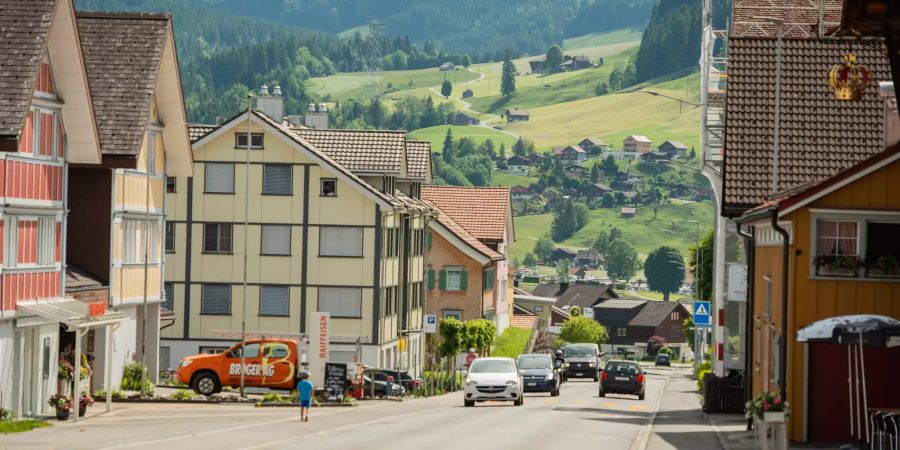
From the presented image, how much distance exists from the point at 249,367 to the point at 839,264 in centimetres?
2031

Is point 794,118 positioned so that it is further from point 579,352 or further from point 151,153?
point 579,352

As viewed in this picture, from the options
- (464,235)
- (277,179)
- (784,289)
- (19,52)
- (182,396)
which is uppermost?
(19,52)

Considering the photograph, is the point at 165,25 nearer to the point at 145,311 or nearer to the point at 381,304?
the point at 145,311

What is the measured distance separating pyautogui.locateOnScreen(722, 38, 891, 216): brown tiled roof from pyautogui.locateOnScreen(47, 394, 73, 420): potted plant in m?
15.5

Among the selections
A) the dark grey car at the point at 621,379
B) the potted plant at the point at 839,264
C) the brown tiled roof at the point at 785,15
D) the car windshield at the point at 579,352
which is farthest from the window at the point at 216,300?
the potted plant at the point at 839,264

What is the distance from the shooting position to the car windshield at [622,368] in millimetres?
55281

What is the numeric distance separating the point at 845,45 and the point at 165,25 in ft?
59.4

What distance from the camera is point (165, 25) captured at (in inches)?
1772

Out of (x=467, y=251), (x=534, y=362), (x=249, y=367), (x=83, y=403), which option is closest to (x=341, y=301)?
(x=534, y=362)

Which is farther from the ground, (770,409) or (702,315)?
(702,315)

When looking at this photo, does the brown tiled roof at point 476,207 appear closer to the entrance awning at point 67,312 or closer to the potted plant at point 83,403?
the entrance awning at point 67,312

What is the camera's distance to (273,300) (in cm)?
6675

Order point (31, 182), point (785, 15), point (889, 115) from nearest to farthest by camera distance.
Answer: 1. point (31, 182)
2. point (889, 115)
3. point (785, 15)

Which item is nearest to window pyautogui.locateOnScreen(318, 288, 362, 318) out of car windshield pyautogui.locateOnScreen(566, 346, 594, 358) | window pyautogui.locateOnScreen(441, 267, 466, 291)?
car windshield pyautogui.locateOnScreen(566, 346, 594, 358)
